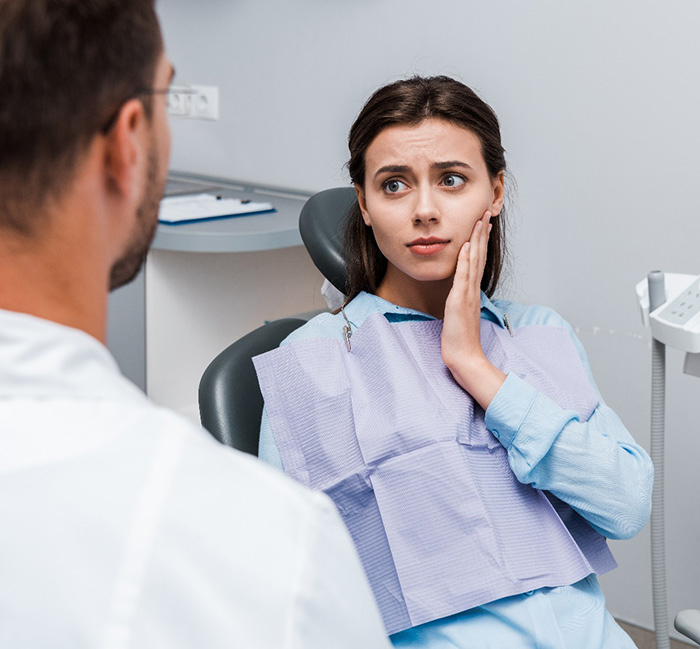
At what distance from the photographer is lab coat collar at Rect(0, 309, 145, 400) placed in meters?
0.51

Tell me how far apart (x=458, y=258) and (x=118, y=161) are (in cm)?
79

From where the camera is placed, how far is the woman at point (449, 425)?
3.75ft

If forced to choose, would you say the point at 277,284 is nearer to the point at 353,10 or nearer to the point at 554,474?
the point at 353,10

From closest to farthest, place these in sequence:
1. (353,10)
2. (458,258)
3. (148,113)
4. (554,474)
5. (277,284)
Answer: (148,113)
(554,474)
(458,258)
(353,10)
(277,284)

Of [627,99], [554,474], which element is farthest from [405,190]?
[627,99]

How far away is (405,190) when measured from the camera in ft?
4.31

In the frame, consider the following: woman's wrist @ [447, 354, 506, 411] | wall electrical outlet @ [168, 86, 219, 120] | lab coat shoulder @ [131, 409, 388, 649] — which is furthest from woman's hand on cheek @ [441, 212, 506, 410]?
wall electrical outlet @ [168, 86, 219, 120]

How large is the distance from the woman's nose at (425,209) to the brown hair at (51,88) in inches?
28.9

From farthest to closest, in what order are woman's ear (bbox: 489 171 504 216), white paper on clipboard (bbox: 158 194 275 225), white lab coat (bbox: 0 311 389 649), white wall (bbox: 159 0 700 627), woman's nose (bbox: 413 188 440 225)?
1. white paper on clipboard (bbox: 158 194 275 225)
2. white wall (bbox: 159 0 700 627)
3. woman's ear (bbox: 489 171 504 216)
4. woman's nose (bbox: 413 188 440 225)
5. white lab coat (bbox: 0 311 389 649)

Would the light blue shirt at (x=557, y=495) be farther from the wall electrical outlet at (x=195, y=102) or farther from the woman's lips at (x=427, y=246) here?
the wall electrical outlet at (x=195, y=102)

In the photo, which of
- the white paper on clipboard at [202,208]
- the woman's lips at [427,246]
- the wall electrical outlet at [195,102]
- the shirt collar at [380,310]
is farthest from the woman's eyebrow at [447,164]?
the wall electrical outlet at [195,102]

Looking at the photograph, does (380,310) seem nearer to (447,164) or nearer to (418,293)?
(418,293)

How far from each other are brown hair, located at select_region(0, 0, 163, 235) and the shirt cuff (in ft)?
2.44

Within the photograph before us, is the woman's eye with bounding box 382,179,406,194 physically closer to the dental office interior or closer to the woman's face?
the woman's face
